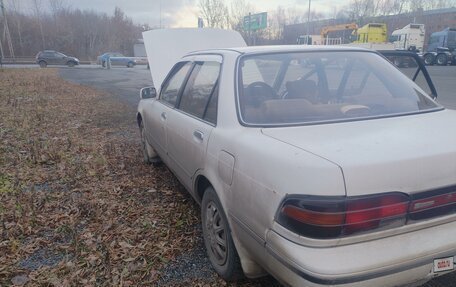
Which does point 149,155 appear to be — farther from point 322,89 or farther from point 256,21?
point 256,21

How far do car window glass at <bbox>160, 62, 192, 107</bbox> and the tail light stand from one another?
2323 millimetres

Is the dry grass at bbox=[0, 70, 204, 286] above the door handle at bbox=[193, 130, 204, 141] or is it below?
below

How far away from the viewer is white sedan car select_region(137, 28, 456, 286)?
1621 millimetres

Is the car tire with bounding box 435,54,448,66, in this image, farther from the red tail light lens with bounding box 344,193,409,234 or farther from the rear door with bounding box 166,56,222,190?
the red tail light lens with bounding box 344,193,409,234

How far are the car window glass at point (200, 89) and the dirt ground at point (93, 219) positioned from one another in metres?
1.17

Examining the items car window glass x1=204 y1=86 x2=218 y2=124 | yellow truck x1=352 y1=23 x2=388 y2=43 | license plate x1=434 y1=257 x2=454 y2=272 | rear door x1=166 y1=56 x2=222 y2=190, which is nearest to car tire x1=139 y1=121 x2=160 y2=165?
rear door x1=166 y1=56 x2=222 y2=190

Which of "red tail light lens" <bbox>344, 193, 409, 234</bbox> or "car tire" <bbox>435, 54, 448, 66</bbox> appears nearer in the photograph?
"red tail light lens" <bbox>344, 193, 409, 234</bbox>

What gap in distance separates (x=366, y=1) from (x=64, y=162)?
81059 millimetres

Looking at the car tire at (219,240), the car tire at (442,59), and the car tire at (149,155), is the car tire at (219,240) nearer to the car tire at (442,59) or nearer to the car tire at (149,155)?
the car tire at (149,155)

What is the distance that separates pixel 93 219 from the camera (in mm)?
3561

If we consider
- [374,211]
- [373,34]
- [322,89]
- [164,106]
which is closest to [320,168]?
[374,211]

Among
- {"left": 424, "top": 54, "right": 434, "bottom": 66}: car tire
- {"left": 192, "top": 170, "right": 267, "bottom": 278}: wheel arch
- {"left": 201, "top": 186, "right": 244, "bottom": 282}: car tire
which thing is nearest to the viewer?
{"left": 192, "top": 170, "right": 267, "bottom": 278}: wheel arch

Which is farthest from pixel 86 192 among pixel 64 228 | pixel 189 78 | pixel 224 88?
pixel 224 88

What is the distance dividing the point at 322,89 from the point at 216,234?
4.70 ft
